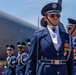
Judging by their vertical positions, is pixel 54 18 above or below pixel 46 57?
above

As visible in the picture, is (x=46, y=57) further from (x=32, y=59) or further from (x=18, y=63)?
(x=18, y=63)

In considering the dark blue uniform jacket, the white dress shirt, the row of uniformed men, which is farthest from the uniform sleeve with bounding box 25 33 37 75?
the row of uniformed men

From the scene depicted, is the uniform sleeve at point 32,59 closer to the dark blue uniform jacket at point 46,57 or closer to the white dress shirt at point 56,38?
the dark blue uniform jacket at point 46,57

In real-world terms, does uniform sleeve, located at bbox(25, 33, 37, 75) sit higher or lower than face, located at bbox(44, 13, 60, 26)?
lower

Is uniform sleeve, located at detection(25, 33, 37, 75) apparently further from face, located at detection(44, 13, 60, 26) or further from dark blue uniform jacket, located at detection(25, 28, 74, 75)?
face, located at detection(44, 13, 60, 26)

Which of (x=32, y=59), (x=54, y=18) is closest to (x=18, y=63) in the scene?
(x=32, y=59)

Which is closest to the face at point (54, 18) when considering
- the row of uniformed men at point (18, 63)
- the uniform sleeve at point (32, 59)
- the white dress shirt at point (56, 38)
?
the white dress shirt at point (56, 38)

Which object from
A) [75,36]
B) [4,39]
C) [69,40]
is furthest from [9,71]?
[69,40]

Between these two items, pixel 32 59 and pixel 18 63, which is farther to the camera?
pixel 18 63

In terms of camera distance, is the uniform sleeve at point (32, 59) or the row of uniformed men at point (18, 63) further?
the row of uniformed men at point (18, 63)

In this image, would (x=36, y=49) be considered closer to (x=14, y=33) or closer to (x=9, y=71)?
(x=9, y=71)

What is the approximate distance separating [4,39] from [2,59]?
0.94 metres

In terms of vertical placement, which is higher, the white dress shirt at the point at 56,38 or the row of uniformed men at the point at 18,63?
the white dress shirt at the point at 56,38

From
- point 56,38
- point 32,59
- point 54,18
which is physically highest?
point 54,18
